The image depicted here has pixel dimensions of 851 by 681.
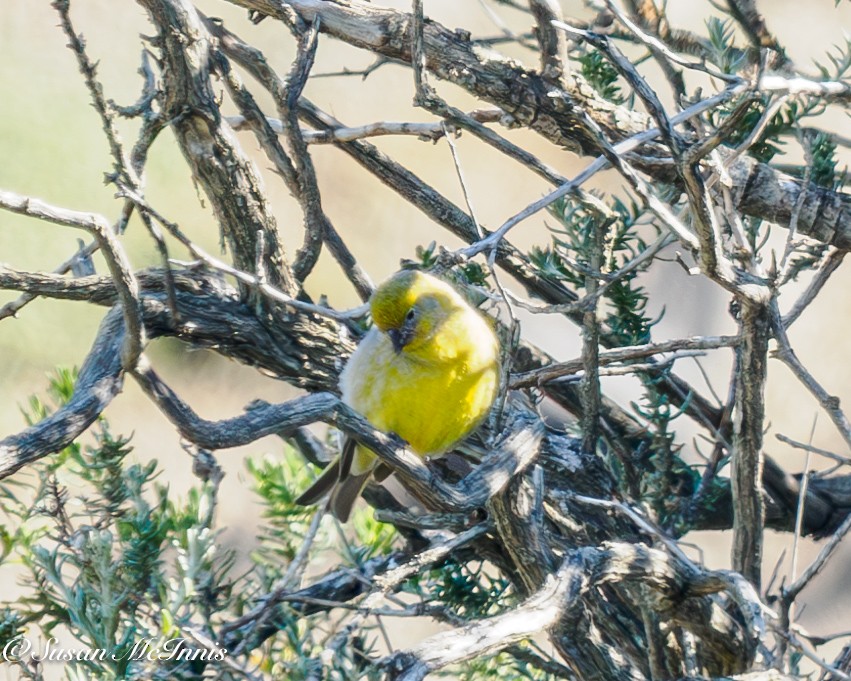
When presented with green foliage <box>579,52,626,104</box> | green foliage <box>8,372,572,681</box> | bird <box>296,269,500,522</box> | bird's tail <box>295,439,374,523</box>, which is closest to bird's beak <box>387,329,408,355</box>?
bird <box>296,269,500,522</box>

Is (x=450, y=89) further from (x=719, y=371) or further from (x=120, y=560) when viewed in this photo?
(x=120, y=560)

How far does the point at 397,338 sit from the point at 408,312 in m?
0.07

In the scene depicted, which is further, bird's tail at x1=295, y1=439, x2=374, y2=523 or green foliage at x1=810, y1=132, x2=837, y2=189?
green foliage at x1=810, y1=132, x2=837, y2=189

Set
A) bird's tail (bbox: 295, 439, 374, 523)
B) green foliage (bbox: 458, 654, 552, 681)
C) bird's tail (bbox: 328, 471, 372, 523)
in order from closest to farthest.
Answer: green foliage (bbox: 458, 654, 552, 681) < bird's tail (bbox: 295, 439, 374, 523) < bird's tail (bbox: 328, 471, 372, 523)

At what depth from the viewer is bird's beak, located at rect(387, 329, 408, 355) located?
2359 mm

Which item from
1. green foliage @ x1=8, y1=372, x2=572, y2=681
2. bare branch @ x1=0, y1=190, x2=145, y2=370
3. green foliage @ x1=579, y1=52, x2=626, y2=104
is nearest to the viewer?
bare branch @ x1=0, y1=190, x2=145, y2=370

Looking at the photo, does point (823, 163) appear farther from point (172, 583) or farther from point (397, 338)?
point (172, 583)

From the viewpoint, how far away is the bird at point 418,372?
2.36 m

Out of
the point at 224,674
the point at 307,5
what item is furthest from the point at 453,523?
the point at 307,5

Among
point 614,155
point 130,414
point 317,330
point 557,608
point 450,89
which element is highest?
point 450,89

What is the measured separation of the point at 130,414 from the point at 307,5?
1.76 meters

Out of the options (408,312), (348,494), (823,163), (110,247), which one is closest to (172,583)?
(110,247)

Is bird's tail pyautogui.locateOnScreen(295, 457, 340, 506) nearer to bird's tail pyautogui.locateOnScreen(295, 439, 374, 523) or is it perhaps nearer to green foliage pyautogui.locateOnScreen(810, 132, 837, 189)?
bird's tail pyautogui.locateOnScreen(295, 439, 374, 523)

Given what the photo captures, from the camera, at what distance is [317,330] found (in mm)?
2410
